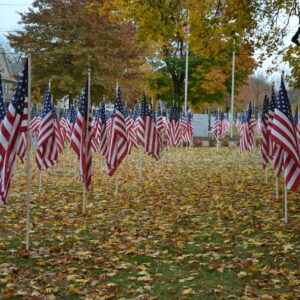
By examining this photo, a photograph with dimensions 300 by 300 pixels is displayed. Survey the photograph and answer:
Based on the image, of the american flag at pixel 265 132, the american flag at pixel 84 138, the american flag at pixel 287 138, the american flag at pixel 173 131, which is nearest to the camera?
the american flag at pixel 287 138

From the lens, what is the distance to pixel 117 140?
13508 millimetres

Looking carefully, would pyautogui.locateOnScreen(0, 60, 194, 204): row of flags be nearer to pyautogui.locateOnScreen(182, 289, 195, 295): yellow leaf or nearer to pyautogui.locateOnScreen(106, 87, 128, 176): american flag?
pyautogui.locateOnScreen(106, 87, 128, 176): american flag

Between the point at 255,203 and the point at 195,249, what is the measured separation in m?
4.10

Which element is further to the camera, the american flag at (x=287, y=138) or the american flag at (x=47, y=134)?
the american flag at (x=47, y=134)

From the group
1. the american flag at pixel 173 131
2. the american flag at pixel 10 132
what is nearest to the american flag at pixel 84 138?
the american flag at pixel 10 132

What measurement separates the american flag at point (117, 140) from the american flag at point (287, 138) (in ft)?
16.2

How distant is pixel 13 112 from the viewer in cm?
785

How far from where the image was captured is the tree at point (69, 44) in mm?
42094

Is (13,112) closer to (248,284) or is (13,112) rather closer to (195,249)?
(195,249)

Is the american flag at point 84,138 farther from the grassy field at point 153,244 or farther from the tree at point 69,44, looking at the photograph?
the tree at point 69,44

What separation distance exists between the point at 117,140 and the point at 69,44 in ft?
102

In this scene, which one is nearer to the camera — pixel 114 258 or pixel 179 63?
pixel 114 258

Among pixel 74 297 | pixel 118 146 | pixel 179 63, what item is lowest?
pixel 74 297

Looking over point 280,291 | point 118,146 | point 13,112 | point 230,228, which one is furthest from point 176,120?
point 280,291
